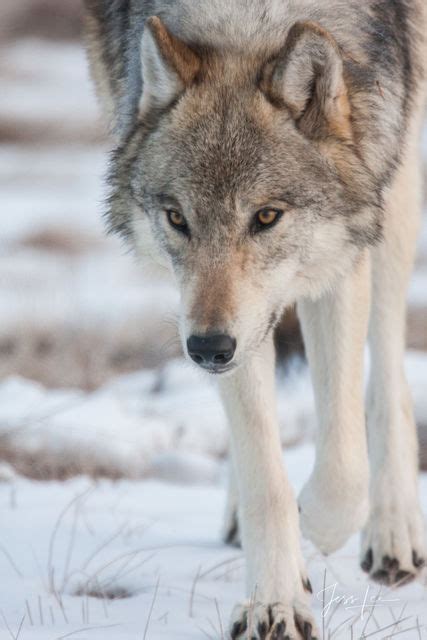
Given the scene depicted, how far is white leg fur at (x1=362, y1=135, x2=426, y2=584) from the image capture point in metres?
3.90

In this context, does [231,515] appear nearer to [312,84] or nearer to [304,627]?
[304,627]

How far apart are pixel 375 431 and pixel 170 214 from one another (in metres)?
1.40

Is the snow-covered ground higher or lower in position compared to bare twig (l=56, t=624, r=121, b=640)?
lower

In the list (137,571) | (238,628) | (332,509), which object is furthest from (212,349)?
(137,571)

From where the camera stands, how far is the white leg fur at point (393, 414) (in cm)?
390

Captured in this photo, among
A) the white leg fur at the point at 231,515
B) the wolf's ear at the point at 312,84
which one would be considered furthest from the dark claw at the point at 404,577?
the wolf's ear at the point at 312,84

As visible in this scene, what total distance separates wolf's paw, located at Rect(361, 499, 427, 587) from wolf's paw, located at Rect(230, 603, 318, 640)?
34.9 inches

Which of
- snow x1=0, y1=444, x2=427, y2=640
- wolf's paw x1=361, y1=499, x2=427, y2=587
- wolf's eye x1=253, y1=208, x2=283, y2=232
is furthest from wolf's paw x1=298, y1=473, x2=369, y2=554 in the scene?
wolf's eye x1=253, y1=208, x2=283, y2=232

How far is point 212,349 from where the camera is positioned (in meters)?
2.87

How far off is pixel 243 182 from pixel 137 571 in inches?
53.2

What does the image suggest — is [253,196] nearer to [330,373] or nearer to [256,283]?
[256,283]

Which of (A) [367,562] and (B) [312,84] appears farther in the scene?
(A) [367,562]

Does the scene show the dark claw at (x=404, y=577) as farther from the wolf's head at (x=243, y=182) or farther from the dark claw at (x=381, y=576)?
the wolf's head at (x=243, y=182)

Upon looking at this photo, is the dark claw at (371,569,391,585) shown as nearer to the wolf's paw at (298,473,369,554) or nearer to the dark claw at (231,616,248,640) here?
the wolf's paw at (298,473,369,554)
